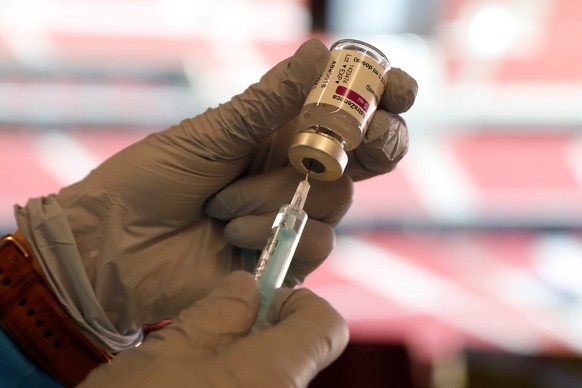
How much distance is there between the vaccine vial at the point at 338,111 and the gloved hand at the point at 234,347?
176 millimetres

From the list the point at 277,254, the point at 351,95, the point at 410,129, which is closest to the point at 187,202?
the point at 277,254

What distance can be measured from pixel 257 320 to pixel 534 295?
64.4 inches

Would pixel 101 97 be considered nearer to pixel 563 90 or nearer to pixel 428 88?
pixel 428 88

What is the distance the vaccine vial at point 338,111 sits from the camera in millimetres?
809

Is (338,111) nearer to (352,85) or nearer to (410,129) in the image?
(352,85)

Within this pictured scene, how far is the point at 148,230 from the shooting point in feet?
3.33

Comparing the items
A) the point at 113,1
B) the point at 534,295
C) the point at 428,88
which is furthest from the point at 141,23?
the point at 534,295

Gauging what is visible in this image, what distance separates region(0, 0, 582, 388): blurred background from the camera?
2.06 meters

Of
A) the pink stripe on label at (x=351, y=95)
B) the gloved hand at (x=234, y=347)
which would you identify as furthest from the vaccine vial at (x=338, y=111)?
the gloved hand at (x=234, y=347)

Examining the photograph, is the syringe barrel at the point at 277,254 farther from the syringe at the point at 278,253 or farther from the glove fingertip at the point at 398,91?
the glove fingertip at the point at 398,91

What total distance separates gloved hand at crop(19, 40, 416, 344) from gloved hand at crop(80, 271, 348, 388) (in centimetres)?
23

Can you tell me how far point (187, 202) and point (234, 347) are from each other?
382mm

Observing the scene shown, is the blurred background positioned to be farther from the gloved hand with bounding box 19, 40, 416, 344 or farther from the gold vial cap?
the gold vial cap

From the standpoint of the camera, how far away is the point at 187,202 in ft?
3.31
